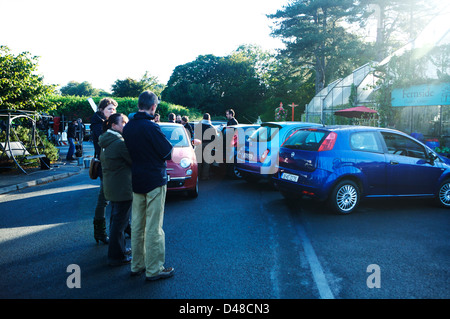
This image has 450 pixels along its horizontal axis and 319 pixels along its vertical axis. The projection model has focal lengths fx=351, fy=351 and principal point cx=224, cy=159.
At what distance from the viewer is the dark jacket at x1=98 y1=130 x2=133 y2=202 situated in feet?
13.1

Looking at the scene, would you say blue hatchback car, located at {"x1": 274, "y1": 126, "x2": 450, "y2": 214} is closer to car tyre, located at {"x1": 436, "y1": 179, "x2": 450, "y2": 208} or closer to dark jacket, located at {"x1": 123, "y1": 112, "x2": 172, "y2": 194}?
car tyre, located at {"x1": 436, "y1": 179, "x2": 450, "y2": 208}

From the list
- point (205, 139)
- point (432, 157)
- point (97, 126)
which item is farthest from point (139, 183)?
point (205, 139)

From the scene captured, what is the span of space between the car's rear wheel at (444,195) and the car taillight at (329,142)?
2.80 meters

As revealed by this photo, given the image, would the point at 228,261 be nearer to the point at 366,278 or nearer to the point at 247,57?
the point at 366,278

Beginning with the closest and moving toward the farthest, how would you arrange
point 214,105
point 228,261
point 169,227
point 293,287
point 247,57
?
point 293,287 < point 228,261 < point 169,227 < point 214,105 < point 247,57

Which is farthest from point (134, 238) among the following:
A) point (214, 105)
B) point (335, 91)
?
point (214, 105)

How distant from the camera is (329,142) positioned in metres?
6.55

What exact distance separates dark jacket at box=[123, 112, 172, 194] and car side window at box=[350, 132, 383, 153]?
4254 millimetres

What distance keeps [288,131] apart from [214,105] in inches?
2217

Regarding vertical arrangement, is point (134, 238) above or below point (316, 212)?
above

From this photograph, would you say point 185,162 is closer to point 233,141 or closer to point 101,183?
point 101,183

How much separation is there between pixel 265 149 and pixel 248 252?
439cm

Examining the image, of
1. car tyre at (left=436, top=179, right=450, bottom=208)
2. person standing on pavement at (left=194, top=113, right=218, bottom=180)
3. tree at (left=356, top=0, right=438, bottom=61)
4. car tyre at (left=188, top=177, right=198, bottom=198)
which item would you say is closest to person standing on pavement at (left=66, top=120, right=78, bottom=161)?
person standing on pavement at (left=194, top=113, right=218, bottom=180)

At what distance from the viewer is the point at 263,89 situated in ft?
217
